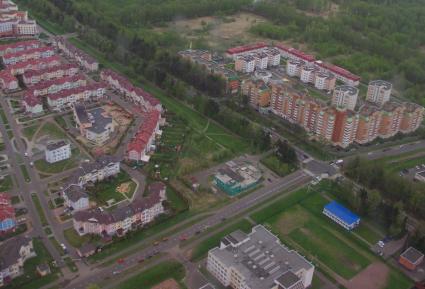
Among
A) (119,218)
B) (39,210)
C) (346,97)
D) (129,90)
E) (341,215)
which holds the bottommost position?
(341,215)

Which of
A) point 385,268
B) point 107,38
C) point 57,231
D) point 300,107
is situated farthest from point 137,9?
point 385,268

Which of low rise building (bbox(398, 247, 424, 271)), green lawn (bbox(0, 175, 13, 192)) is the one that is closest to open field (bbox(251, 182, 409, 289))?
low rise building (bbox(398, 247, 424, 271))

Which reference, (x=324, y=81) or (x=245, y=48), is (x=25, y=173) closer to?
(x=324, y=81)

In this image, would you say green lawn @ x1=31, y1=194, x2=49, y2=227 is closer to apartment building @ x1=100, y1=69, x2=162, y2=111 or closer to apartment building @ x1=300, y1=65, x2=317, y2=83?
apartment building @ x1=100, y1=69, x2=162, y2=111

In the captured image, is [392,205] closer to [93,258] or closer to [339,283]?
[339,283]

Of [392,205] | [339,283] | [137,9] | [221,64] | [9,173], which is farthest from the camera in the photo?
[137,9]

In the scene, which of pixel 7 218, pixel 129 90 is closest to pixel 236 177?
pixel 7 218

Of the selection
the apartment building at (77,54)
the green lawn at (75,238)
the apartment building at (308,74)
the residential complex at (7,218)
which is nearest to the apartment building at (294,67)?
the apartment building at (308,74)
